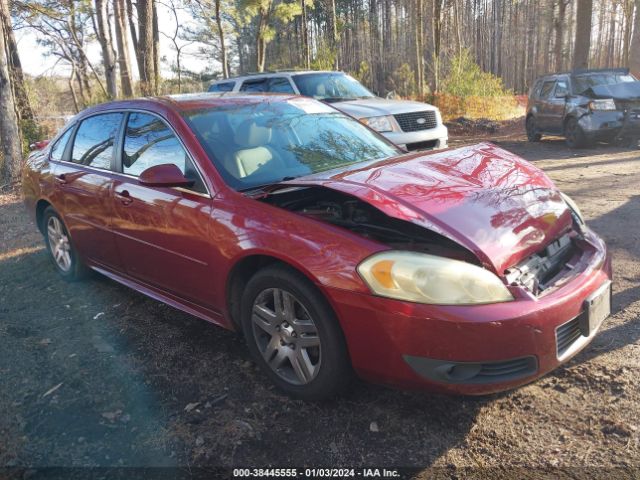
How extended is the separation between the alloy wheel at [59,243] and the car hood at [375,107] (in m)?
4.95

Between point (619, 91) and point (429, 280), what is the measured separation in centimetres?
1168

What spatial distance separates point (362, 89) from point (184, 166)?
779 centimetres

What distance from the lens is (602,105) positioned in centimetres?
1157

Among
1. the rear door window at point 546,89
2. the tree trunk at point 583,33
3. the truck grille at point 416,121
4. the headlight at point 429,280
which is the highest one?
the tree trunk at point 583,33

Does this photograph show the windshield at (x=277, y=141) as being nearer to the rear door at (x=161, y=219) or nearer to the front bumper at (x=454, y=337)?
the rear door at (x=161, y=219)

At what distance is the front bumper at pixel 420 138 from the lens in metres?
8.73

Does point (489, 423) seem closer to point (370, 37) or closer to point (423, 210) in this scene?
point (423, 210)

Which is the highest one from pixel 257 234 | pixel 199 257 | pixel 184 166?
pixel 184 166

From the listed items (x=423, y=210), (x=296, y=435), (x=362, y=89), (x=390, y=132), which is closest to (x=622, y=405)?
(x=423, y=210)

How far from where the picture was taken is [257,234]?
2.86m

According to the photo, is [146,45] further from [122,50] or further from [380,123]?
[380,123]

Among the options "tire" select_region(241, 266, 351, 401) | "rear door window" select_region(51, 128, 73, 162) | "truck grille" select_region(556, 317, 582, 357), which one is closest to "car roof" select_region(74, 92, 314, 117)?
"rear door window" select_region(51, 128, 73, 162)

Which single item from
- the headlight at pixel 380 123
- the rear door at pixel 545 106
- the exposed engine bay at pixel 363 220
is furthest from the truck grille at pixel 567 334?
the rear door at pixel 545 106

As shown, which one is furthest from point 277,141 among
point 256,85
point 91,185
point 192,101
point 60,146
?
point 256,85
